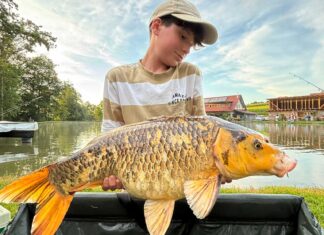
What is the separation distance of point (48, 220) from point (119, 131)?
1.17ft

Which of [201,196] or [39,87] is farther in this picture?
[39,87]

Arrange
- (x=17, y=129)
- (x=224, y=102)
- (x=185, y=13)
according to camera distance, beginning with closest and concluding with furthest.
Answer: (x=185, y=13) < (x=17, y=129) < (x=224, y=102)

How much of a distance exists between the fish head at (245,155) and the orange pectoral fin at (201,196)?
0.20 ft

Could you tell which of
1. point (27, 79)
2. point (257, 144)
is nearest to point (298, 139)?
point (257, 144)

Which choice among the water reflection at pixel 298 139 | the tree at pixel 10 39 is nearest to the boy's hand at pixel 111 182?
the water reflection at pixel 298 139

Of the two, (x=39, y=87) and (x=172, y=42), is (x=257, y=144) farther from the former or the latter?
(x=39, y=87)

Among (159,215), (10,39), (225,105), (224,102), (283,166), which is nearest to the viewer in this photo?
(283,166)

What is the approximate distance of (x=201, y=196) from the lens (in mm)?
965

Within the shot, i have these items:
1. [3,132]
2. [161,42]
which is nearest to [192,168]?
[161,42]

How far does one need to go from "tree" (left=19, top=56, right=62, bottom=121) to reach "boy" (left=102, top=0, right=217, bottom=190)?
30.1m

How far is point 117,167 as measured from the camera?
3.62 ft

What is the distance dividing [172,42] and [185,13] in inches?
5.0

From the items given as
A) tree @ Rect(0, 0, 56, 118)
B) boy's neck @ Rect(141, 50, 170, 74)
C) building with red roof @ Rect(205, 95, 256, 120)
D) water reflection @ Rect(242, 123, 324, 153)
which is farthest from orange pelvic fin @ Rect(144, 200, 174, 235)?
building with red roof @ Rect(205, 95, 256, 120)

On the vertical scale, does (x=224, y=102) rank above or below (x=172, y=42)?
above
